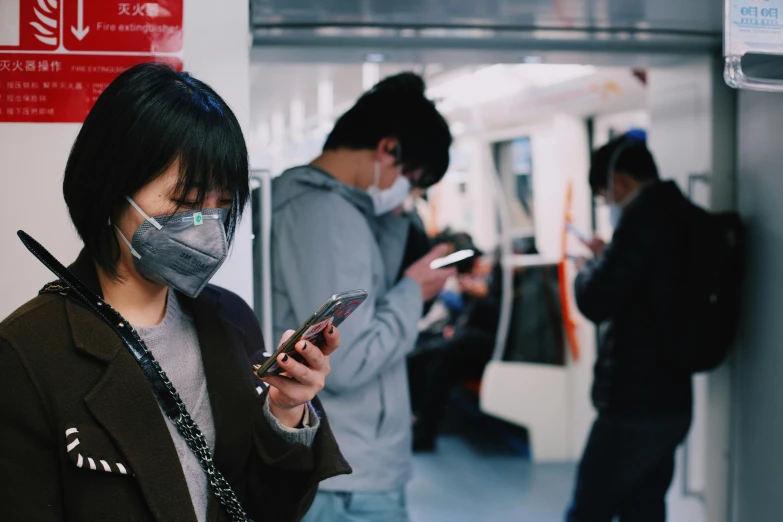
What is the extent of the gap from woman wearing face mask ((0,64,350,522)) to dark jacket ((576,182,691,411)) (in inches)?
79.2

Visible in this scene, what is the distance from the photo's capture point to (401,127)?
2469 mm

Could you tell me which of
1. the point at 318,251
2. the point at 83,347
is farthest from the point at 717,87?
the point at 83,347

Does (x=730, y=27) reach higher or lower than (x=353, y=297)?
higher

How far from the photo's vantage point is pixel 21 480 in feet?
3.62

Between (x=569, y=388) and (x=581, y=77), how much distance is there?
7.23 feet

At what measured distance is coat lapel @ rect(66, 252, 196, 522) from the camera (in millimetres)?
1165

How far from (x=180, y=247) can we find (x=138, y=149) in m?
0.16

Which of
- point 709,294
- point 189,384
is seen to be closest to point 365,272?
point 189,384

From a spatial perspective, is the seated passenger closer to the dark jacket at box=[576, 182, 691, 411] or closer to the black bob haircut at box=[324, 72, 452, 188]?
the dark jacket at box=[576, 182, 691, 411]

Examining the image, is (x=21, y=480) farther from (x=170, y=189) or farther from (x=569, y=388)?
(x=569, y=388)

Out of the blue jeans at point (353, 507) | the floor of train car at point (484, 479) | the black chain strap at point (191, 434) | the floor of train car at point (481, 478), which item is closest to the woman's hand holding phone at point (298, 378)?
the black chain strap at point (191, 434)

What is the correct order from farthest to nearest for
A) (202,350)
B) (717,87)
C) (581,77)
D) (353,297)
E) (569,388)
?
(569,388) → (581,77) → (717,87) → (202,350) → (353,297)

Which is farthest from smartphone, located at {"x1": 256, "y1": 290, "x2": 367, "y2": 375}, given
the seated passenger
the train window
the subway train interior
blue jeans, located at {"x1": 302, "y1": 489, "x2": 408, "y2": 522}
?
the train window

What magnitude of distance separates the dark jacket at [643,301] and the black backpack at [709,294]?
0.04 metres
